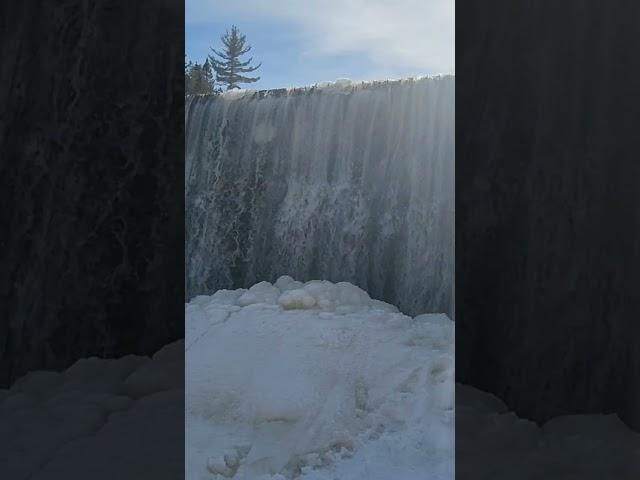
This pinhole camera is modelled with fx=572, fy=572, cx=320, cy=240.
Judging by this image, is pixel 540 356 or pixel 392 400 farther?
pixel 392 400

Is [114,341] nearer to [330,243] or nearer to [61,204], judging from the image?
[61,204]

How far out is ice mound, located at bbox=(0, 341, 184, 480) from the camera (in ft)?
2.97

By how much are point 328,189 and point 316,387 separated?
91.3 inches

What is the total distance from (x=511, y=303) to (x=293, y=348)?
241 inches

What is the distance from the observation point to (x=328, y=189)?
6773mm

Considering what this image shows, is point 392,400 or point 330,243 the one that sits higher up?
point 330,243

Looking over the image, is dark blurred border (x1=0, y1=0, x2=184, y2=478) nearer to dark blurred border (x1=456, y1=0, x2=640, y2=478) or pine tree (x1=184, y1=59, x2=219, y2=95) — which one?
dark blurred border (x1=456, y1=0, x2=640, y2=478)

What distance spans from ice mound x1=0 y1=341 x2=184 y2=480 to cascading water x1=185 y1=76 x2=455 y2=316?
5.29 m

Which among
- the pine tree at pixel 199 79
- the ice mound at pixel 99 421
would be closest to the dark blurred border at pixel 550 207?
the ice mound at pixel 99 421

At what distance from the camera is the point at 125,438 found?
0.92m

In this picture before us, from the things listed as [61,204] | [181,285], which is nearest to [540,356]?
[181,285]

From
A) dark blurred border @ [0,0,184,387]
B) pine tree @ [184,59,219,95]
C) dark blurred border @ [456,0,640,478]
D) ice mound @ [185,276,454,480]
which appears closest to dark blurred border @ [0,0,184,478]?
dark blurred border @ [0,0,184,387]

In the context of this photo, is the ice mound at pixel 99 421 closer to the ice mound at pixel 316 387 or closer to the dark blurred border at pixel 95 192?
the dark blurred border at pixel 95 192

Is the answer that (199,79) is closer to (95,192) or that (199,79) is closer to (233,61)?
(233,61)
